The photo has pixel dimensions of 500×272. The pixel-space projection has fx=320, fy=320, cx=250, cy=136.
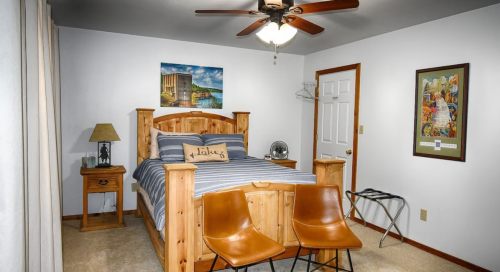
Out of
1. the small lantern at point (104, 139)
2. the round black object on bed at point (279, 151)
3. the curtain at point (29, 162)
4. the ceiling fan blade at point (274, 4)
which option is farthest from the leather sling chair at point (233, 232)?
the round black object on bed at point (279, 151)

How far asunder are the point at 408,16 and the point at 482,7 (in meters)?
0.59

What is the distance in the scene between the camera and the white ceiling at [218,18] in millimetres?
2871

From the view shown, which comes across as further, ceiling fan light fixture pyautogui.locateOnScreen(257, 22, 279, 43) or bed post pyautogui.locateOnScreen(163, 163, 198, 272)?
ceiling fan light fixture pyautogui.locateOnScreen(257, 22, 279, 43)

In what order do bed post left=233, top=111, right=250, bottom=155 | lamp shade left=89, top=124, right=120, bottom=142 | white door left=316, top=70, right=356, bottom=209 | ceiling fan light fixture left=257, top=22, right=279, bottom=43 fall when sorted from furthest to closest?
bed post left=233, top=111, right=250, bottom=155
white door left=316, top=70, right=356, bottom=209
lamp shade left=89, top=124, right=120, bottom=142
ceiling fan light fixture left=257, top=22, right=279, bottom=43

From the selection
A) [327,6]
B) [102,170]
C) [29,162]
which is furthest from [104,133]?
[327,6]

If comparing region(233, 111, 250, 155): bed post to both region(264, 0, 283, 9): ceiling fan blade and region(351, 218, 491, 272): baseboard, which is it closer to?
region(351, 218, 491, 272): baseboard

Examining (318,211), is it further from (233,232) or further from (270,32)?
(270,32)

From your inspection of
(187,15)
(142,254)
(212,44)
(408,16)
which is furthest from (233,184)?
(212,44)

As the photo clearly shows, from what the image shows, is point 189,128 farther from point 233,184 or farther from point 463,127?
point 463,127

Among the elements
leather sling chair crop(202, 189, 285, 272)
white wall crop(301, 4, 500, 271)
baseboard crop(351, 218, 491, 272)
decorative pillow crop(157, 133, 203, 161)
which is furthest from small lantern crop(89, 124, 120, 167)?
baseboard crop(351, 218, 491, 272)

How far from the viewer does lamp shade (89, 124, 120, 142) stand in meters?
3.58

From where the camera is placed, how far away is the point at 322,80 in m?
4.75

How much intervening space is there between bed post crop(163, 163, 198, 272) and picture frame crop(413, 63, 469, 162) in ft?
A: 8.10

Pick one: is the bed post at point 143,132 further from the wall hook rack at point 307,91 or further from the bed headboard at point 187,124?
the wall hook rack at point 307,91
